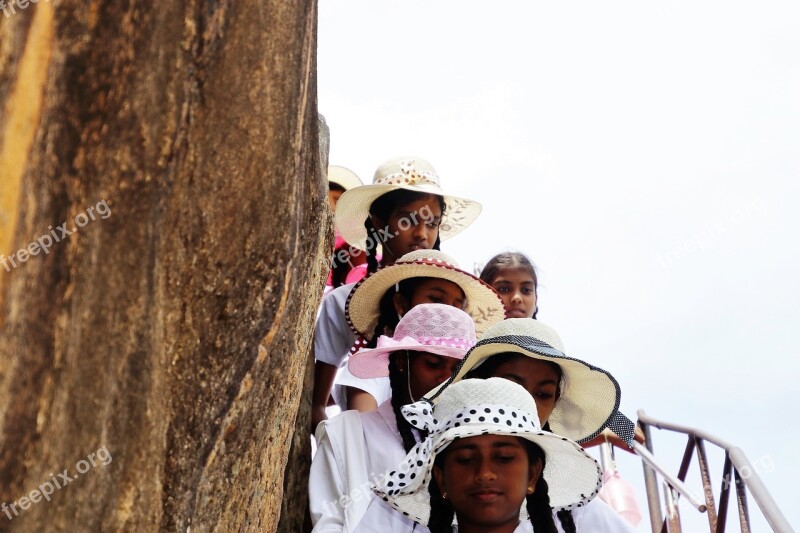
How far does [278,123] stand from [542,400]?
194cm

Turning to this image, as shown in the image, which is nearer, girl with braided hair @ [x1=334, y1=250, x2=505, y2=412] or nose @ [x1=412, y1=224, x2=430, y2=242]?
girl with braided hair @ [x1=334, y1=250, x2=505, y2=412]

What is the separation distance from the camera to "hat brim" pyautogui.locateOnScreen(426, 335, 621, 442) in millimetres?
3727

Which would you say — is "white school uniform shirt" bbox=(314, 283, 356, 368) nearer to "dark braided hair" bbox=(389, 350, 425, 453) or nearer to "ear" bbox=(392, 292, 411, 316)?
"ear" bbox=(392, 292, 411, 316)

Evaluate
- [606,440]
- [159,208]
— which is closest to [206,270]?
[159,208]

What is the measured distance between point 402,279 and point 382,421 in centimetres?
78

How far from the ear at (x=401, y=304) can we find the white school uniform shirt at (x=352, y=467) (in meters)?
0.57

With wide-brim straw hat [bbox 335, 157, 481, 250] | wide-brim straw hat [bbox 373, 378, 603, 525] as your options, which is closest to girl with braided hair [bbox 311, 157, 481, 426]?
wide-brim straw hat [bbox 335, 157, 481, 250]

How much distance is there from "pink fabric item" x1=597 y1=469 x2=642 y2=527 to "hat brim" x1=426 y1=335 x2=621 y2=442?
202 centimetres

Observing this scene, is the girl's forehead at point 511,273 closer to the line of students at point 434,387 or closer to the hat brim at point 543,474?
the line of students at point 434,387

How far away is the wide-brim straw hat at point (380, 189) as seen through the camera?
5137mm

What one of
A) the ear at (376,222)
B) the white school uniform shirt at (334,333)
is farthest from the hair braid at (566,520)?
the ear at (376,222)

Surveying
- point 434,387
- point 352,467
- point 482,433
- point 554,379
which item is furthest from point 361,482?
point 554,379

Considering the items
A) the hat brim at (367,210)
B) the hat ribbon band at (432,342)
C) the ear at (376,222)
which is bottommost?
the hat ribbon band at (432,342)

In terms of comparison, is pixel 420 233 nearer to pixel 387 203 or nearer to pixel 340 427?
pixel 387 203
